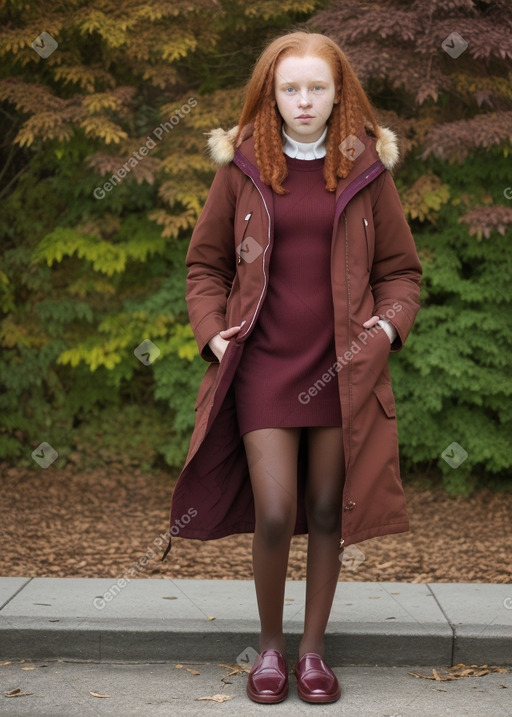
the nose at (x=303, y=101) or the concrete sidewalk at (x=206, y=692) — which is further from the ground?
the nose at (x=303, y=101)

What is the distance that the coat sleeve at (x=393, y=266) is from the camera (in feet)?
11.0

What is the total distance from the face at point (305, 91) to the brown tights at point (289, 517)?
40.2 inches

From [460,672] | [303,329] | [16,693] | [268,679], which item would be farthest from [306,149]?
[16,693]

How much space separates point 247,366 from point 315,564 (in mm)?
723

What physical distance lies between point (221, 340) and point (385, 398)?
586 millimetres

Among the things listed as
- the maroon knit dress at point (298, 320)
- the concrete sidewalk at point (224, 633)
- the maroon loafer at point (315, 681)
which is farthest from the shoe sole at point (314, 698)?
the maroon knit dress at point (298, 320)

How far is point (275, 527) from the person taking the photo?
3.22 meters

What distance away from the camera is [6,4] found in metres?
6.09

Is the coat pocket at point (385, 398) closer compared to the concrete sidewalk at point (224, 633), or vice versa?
the coat pocket at point (385, 398)

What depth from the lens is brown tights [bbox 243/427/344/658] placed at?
128 inches

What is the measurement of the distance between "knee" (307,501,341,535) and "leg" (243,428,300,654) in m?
0.11

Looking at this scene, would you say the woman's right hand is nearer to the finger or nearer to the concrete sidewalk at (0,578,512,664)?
the finger

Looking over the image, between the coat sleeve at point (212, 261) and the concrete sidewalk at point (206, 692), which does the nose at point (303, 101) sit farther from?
the concrete sidewalk at point (206, 692)

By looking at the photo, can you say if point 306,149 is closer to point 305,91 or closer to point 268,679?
point 305,91
